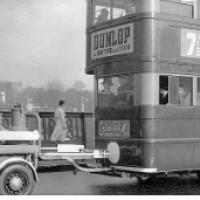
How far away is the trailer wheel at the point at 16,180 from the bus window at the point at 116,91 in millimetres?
2268

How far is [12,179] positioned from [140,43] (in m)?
3.14

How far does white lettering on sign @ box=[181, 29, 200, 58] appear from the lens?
32.0ft

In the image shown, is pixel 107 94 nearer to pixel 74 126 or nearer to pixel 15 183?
pixel 15 183

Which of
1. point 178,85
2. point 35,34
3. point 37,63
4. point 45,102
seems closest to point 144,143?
point 178,85

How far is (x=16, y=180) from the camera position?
855cm

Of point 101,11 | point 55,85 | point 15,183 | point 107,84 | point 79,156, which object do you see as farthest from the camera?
point 55,85

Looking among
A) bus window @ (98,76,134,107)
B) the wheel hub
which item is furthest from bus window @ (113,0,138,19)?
the wheel hub

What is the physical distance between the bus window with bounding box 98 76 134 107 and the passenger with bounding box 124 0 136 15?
1153mm

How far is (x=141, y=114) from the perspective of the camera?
374 inches

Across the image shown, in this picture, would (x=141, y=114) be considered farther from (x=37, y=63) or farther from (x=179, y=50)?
(x=37, y=63)

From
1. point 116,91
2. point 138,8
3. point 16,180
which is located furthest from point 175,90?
point 16,180

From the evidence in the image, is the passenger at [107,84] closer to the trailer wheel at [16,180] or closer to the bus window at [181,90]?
the bus window at [181,90]

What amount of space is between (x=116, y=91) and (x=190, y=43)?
62.6 inches

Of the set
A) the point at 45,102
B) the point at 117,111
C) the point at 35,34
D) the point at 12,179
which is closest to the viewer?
the point at 12,179
